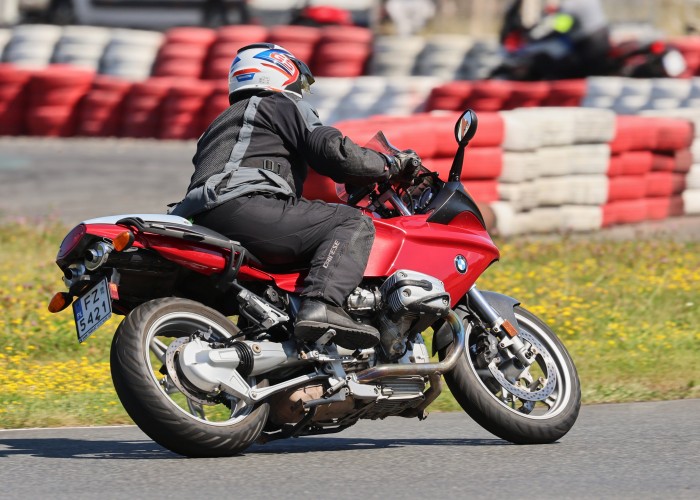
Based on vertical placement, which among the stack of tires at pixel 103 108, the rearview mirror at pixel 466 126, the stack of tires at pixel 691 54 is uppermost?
the rearview mirror at pixel 466 126

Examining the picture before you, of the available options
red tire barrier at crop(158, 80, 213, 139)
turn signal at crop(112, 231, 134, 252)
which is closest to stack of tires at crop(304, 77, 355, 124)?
red tire barrier at crop(158, 80, 213, 139)

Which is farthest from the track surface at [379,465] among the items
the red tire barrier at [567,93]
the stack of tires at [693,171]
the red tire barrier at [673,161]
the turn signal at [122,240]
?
the red tire barrier at [567,93]

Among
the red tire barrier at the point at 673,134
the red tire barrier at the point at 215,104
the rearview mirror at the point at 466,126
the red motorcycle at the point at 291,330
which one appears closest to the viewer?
the red motorcycle at the point at 291,330

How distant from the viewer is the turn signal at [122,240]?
541 centimetres

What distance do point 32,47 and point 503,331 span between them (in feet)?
59.4

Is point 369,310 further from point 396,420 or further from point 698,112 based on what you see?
point 698,112

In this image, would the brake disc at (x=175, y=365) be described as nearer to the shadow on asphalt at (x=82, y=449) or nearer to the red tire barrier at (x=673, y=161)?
the shadow on asphalt at (x=82, y=449)

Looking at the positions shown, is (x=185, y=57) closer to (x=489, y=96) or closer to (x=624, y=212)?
(x=489, y=96)

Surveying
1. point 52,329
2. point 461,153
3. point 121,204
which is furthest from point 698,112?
point 461,153

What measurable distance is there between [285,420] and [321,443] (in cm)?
60

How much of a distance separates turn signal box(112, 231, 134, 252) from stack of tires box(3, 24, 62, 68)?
18.1 m

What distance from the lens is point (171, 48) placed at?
22594 millimetres

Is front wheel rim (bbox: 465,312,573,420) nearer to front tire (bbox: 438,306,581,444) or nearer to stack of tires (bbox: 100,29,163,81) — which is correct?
front tire (bbox: 438,306,581,444)

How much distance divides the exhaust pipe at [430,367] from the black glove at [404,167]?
0.63 meters
